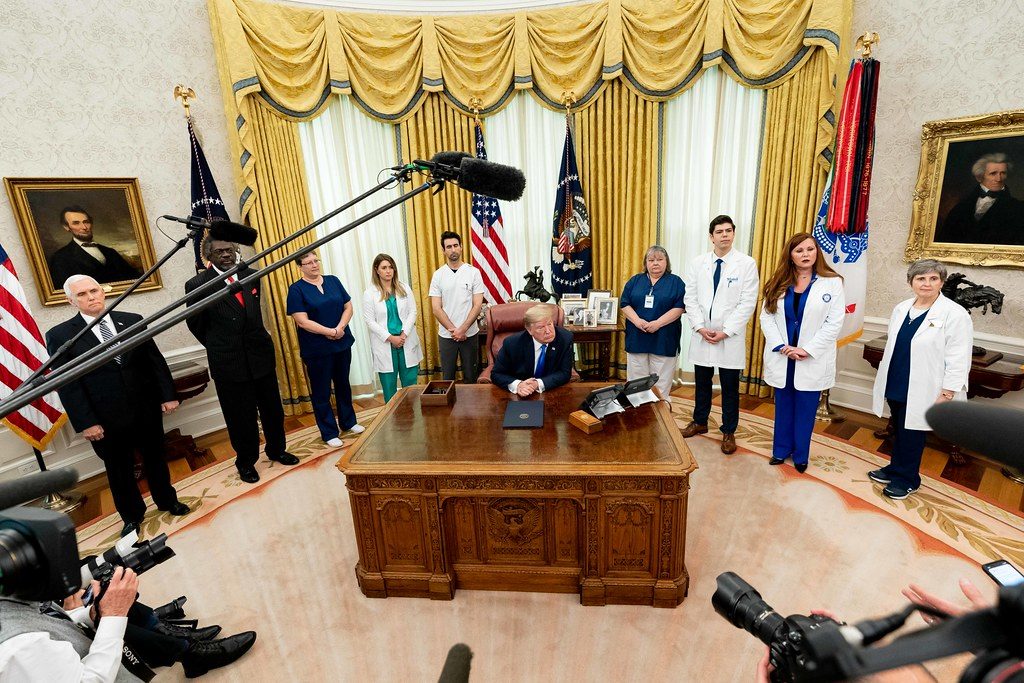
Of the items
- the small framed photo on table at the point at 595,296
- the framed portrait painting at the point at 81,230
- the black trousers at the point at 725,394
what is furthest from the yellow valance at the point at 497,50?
the black trousers at the point at 725,394

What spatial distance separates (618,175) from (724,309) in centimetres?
211

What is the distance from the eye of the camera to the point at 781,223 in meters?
4.81

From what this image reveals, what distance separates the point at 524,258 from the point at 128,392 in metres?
3.90

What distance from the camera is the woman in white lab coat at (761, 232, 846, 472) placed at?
11.2ft

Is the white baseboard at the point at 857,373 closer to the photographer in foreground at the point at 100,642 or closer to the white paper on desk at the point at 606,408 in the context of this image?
the white paper on desk at the point at 606,408

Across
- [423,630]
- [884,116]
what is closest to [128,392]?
[423,630]

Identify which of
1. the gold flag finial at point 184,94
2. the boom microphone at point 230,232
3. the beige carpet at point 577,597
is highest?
the gold flag finial at point 184,94

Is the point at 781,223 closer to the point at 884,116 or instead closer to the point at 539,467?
the point at 884,116

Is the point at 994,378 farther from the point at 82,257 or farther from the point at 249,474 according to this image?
the point at 82,257

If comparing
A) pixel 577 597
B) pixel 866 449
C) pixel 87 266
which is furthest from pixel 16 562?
pixel 866 449

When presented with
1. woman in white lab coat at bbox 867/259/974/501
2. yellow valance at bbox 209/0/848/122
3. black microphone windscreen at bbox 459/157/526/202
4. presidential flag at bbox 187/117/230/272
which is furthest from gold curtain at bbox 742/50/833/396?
presidential flag at bbox 187/117/230/272

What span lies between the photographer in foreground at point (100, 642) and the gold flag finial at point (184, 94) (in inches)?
153

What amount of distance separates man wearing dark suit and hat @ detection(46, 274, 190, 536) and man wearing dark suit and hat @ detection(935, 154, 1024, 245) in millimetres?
5840

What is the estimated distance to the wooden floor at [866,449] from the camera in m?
3.43
